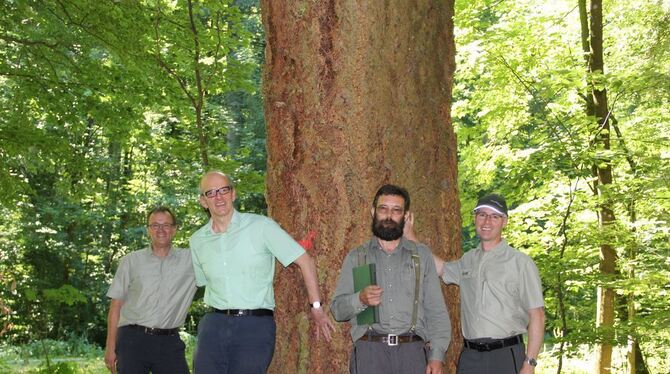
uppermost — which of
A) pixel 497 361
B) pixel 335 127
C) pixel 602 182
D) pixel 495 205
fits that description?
pixel 602 182

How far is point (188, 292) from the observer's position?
5.48 m

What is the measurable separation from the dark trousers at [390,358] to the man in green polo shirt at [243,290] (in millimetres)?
528

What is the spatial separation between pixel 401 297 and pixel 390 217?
0.41 metres

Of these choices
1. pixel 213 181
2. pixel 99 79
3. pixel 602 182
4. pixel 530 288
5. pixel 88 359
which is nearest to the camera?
pixel 530 288

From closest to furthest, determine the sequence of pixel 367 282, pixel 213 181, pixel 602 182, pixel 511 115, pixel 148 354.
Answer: pixel 367 282, pixel 213 181, pixel 148 354, pixel 602 182, pixel 511 115

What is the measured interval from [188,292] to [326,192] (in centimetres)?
168

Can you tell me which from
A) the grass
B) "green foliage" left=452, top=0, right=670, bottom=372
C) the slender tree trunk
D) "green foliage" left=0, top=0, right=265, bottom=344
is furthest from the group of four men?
the grass

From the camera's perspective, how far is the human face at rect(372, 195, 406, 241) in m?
3.84

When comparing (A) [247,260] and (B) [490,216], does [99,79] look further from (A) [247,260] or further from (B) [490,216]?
(B) [490,216]

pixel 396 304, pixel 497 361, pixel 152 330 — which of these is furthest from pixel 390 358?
pixel 152 330

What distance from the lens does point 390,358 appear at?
12.4 feet

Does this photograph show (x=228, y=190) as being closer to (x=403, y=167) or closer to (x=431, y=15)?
(x=403, y=167)

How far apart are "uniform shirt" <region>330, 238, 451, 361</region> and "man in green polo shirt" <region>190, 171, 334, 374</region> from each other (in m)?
0.38

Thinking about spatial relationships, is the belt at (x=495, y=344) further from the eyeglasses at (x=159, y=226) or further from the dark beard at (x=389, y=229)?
the eyeglasses at (x=159, y=226)
